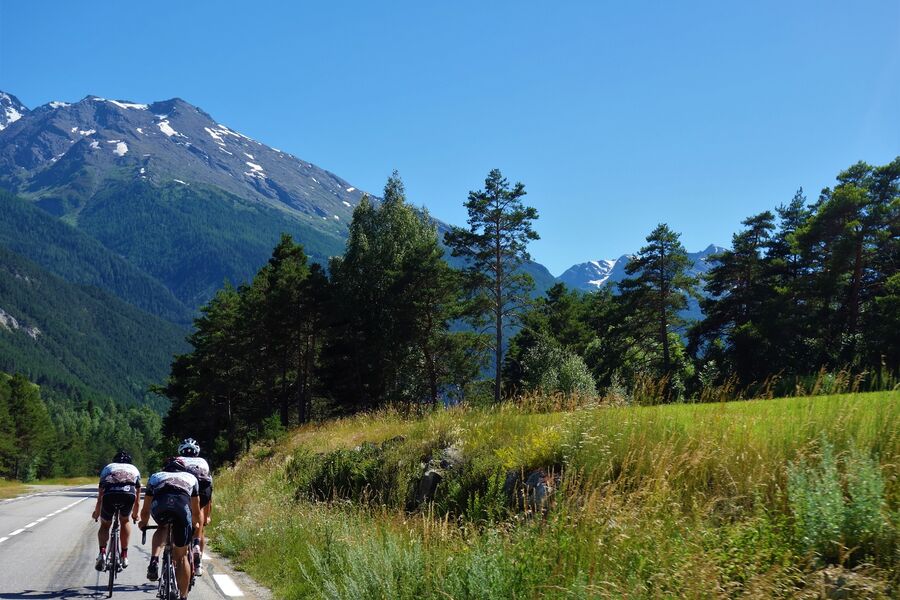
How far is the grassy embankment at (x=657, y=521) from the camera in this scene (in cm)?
432

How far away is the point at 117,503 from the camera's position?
9.96 metres

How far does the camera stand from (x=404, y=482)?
11.7 metres

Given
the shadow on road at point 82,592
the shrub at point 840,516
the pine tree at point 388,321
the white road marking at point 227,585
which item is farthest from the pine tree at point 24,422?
the shrub at point 840,516

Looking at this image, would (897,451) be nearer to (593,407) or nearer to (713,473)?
(713,473)

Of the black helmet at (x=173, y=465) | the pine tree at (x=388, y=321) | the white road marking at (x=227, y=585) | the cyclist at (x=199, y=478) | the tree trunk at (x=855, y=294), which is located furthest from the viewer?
the pine tree at (x=388, y=321)

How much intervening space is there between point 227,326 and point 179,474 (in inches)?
1535

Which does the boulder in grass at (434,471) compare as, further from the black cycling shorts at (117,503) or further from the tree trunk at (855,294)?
the tree trunk at (855,294)

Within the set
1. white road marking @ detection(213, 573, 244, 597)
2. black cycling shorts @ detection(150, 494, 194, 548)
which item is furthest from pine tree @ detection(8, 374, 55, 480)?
black cycling shorts @ detection(150, 494, 194, 548)

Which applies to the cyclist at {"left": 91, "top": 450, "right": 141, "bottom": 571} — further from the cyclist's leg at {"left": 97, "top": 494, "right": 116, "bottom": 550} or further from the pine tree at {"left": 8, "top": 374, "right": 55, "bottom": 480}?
the pine tree at {"left": 8, "top": 374, "right": 55, "bottom": 480}

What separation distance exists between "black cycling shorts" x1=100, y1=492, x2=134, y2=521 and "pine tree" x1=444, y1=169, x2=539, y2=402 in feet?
94.0

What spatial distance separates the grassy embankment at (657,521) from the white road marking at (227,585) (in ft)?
1.44

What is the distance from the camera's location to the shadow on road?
8148 mm

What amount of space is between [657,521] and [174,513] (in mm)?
5636

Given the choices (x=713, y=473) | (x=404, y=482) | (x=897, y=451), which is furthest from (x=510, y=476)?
(x=897, y=451)
